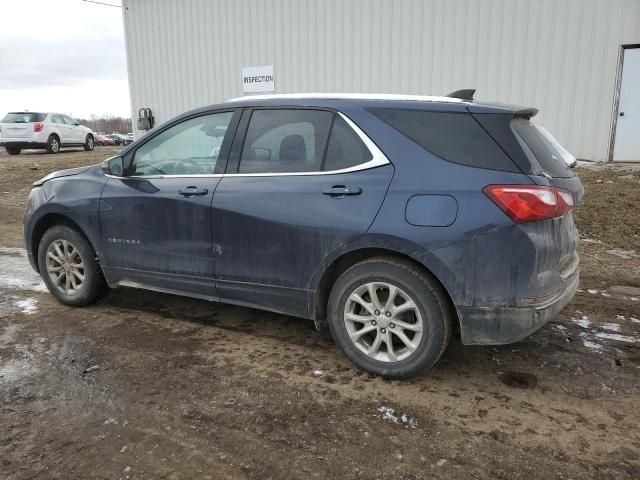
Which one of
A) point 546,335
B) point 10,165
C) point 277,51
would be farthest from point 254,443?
point 10,165

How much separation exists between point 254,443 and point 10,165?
630 inches

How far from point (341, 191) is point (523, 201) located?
1032 millimetres

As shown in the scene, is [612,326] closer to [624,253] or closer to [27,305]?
[624,253]

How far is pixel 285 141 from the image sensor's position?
3.54 meters

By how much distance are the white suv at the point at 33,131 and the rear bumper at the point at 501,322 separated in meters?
19.9

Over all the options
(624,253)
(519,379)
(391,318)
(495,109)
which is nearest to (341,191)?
(391,318)

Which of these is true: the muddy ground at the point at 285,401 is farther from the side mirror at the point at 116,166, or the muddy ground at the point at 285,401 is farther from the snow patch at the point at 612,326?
the side mirror at the point at 116,166

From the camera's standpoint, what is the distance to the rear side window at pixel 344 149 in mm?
3227

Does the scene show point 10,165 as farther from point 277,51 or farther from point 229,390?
point 229,390

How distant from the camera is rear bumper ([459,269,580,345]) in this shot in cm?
289

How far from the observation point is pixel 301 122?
3508 mm

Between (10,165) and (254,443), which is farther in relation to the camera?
(10,165)

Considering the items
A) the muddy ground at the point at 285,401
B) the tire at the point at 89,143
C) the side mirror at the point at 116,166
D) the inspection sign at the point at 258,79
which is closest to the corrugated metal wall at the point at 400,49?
the inspection sign at the point at 258,79

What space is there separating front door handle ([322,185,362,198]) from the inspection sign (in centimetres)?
1148
